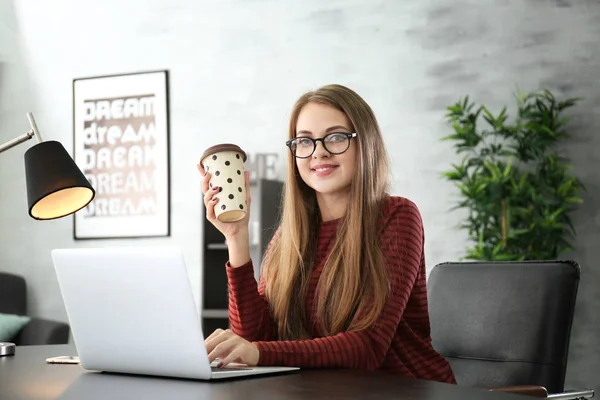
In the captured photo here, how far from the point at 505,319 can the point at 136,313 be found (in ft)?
3.52

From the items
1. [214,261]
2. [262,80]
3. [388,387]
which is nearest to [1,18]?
[262,80]

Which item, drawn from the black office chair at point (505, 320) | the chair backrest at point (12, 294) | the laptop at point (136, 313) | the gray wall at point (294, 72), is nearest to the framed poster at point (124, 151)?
the gray wall at point (294, 72)

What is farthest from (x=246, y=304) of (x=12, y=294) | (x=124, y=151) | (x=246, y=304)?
(x=12, y=294)

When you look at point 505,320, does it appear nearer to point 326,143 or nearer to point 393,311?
point 393,311

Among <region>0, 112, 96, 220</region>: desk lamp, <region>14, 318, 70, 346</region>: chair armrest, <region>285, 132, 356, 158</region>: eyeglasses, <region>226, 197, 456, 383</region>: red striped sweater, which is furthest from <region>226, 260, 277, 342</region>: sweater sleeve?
<region>14, 318, 70, 346</region>: chair armrest

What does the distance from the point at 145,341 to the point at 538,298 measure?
108cm

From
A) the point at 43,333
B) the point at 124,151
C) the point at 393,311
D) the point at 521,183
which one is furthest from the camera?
the point at 124,151

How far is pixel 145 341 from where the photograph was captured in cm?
129

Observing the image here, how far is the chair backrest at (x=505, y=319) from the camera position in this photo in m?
1.97

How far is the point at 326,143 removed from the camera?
1.84 metres

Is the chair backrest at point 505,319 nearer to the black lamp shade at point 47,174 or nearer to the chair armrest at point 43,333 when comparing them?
the black lamp shade at point 47,174

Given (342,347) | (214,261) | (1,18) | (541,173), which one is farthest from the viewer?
(1,18)

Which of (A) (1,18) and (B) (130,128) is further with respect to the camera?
(A) (1,18)

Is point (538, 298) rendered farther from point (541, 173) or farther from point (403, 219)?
point (541, 173)
